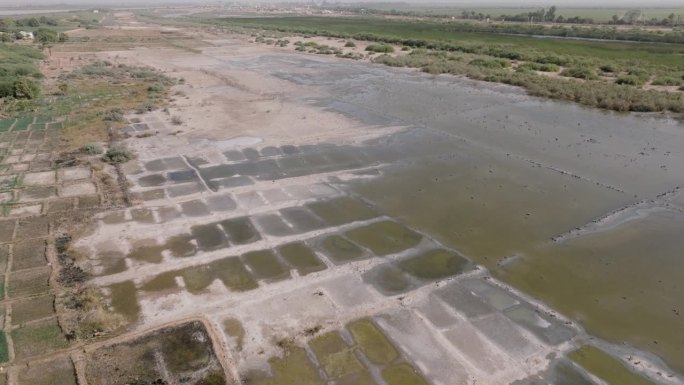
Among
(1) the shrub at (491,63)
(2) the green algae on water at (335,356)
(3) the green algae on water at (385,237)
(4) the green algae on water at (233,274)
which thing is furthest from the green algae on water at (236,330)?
(1) the shrub at (491,63)

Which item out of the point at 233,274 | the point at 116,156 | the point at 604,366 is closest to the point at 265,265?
the point at 233,274

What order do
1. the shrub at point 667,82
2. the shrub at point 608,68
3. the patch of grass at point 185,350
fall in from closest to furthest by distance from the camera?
the patch of grass at point 185,350 < the shrub at point 667,82 < the shrub at point 608,68

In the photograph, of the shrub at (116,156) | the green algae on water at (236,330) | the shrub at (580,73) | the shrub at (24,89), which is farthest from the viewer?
the shrub at (580,73)

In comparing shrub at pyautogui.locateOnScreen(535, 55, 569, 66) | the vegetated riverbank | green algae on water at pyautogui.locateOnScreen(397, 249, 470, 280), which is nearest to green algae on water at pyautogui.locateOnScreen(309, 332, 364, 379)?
green algae on water at pyautogui.locateOnScreen(397, 249, 470, 280)

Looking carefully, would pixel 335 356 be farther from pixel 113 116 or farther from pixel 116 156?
pixel 113 116

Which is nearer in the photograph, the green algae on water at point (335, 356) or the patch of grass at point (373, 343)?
the green algae on water at point (335, 356)

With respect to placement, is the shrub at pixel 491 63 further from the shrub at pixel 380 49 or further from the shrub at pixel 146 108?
the shrub at pixel 146 108

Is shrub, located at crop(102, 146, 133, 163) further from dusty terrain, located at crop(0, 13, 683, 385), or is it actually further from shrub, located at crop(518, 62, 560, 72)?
shrub, located at crop(518, 62, 560, 72)

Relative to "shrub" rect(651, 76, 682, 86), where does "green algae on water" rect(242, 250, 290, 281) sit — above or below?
below
